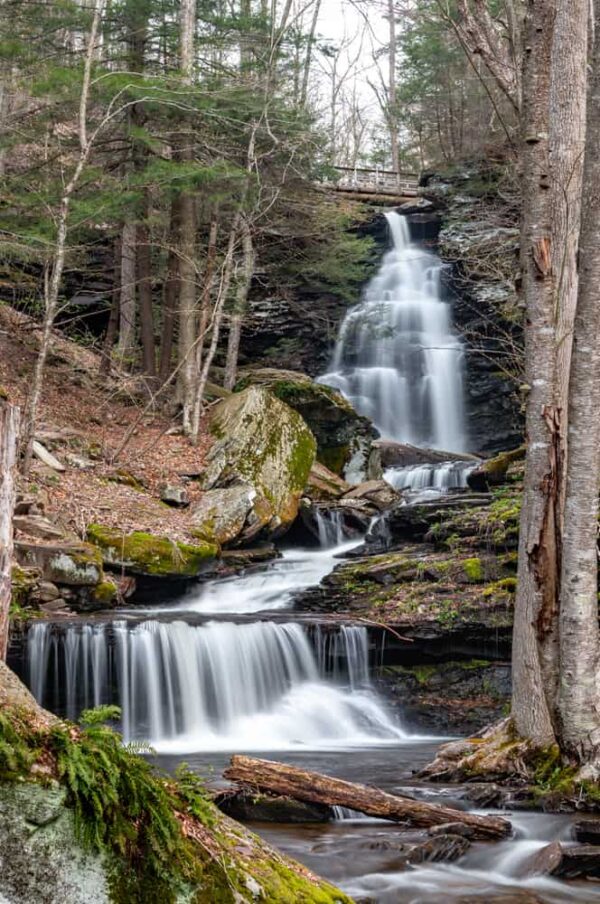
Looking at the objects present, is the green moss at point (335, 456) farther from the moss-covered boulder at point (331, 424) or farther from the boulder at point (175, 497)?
the boulder at point (175, 497)

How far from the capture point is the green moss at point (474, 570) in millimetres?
11273

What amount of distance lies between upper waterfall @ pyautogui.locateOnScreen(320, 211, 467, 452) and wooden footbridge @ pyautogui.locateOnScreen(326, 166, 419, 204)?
14.7 ft

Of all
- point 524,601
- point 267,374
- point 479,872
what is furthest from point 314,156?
point 479,872

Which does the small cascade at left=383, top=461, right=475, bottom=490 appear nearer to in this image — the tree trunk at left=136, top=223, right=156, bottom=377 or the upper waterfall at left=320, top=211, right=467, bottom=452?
the upper waterfall at left=320, top=211, right=467, bottom=452

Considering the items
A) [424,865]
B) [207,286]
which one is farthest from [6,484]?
[207,286]

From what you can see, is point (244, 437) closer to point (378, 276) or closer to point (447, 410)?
point (447, 410)

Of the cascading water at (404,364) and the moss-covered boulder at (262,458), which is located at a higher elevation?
the cascading water at (404,364)

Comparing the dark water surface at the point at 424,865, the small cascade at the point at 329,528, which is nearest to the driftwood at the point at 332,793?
the dark water surface at the point at 424,865

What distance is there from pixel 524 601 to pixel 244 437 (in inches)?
353

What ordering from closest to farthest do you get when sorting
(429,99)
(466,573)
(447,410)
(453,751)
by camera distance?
(453,751), (466,573), (447,410), (429,99)

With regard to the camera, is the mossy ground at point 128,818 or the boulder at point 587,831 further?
the boulder at point 587,831

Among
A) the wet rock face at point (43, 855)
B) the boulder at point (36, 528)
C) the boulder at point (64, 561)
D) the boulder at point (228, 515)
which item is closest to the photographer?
the wet rock face at point (43, 855)

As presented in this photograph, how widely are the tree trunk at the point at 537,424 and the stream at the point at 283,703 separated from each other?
1004mm

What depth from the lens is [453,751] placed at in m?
7.59
